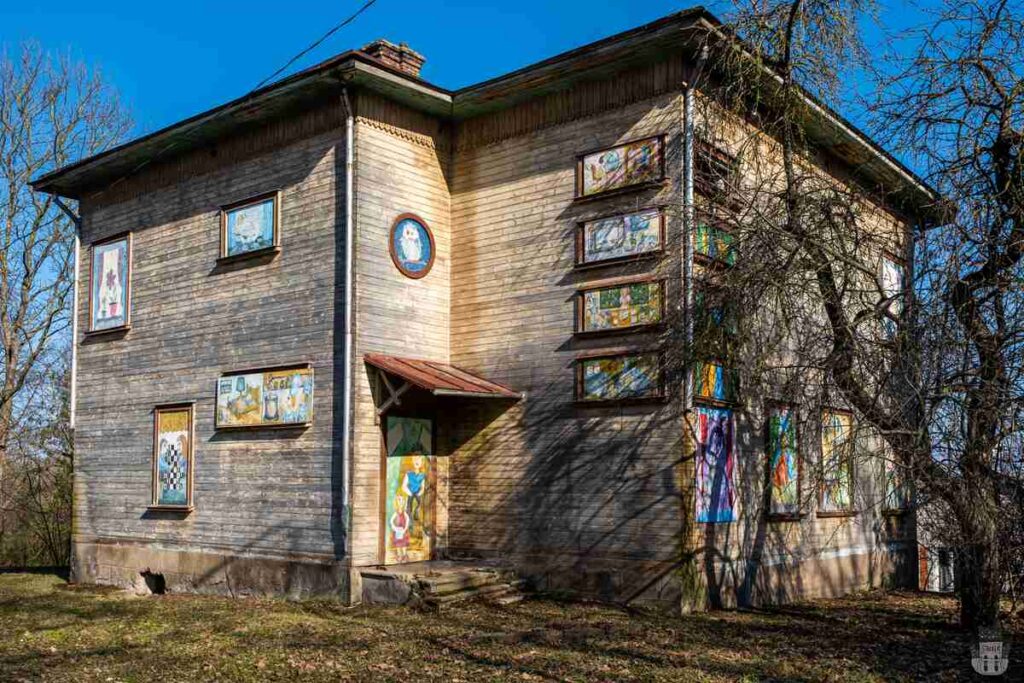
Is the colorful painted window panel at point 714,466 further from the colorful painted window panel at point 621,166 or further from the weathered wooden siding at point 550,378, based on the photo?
the colorful painted window panel at point 621,166

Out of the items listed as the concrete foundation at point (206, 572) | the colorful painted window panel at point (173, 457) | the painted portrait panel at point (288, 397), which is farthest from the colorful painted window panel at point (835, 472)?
the colorful painted window panel at point (173, 457)

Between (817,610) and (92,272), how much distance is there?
14171mm

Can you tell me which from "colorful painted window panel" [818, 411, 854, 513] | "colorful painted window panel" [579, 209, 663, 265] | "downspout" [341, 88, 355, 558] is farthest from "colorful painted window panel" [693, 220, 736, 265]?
"downspout" [341, 88, 355, 558]

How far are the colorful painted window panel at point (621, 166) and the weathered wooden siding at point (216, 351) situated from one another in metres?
3.62

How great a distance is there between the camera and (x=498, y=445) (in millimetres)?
14859

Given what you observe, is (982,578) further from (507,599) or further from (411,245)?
(411,245)

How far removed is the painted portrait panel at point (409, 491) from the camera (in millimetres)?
14508

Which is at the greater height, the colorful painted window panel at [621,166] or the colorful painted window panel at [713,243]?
the colorful painted window panel at [621,166]

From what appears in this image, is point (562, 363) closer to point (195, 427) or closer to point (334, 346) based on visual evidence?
point (334, 346)

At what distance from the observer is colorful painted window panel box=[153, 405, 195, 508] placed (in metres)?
16.4

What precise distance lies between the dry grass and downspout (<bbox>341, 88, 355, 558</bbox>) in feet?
4.45

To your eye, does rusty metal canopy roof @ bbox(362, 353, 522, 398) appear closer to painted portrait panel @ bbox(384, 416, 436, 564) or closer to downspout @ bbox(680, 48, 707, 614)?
painted portrait panel @ bbox(384, 416, 436, 564)

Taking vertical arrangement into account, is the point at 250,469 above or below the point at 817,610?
above

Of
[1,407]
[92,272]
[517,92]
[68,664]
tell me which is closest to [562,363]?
[517,92]
